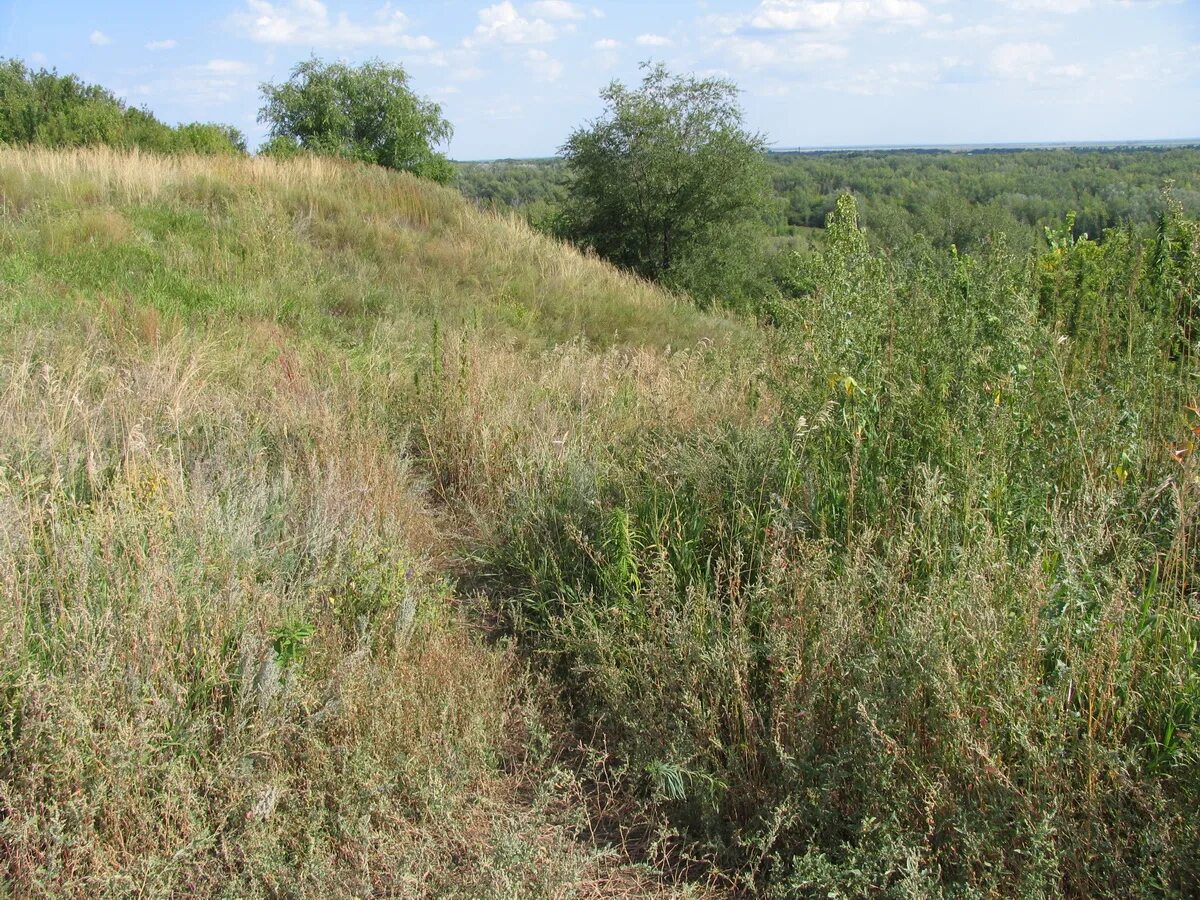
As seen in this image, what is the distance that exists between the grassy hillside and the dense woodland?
0.02 metres

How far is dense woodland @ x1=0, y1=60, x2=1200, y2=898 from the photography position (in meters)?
2.15

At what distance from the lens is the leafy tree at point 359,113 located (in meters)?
34.2

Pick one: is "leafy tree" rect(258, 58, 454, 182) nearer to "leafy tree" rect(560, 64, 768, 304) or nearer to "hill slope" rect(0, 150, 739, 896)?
"leafy tree" rect(560, 64, 768, 304)

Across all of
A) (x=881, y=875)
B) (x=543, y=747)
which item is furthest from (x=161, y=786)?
(x=881, y=875)

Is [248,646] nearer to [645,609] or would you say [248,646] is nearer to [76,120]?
[645,609]

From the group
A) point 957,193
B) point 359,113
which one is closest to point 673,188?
point 359,113

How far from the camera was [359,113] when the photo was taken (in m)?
34.8

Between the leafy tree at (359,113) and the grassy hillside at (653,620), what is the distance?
105 ft

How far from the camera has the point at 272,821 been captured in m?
2.25

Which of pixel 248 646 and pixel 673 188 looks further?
pixel 673 188

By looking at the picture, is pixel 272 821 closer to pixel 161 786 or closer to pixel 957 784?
pixel 161 786

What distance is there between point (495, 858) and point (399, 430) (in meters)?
3.25

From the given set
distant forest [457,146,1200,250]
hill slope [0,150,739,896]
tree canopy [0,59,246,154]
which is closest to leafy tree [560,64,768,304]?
distant forest [457,146,1200,250]

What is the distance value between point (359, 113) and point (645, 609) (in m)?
36.1
